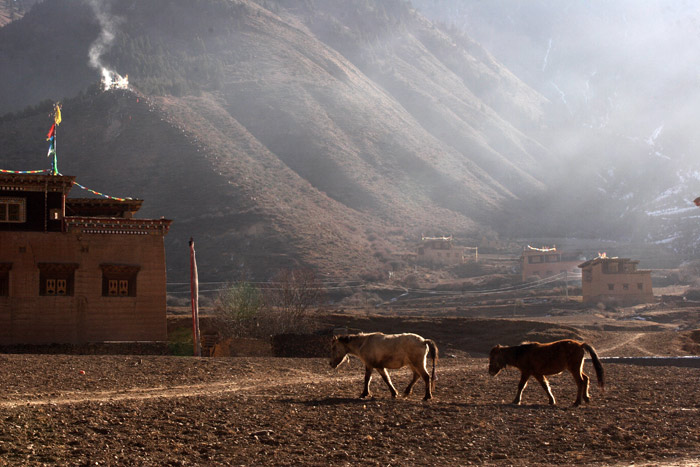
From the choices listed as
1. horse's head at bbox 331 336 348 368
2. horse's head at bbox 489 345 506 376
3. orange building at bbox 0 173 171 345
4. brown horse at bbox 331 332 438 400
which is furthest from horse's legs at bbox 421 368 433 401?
orange building at bbox 0 173 171 345

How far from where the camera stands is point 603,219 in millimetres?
152500

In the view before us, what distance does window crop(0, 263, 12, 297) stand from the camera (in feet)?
91.7

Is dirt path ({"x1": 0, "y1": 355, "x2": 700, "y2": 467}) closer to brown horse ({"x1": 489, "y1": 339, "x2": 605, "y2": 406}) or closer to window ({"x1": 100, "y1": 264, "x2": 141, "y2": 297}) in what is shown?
brown horse ({"x1": 489, "y1": 339, "x2": 605, "y2": 406})

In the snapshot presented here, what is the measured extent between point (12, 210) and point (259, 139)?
337ft

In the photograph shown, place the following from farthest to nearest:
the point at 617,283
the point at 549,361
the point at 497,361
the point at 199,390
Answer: the point at 617,283
the point at 199,390
the point at 497,361
the point at 549,361

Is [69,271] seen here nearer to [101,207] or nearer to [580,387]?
[101,207]

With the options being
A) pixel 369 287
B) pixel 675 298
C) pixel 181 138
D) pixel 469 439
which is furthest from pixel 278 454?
pixel 181 138

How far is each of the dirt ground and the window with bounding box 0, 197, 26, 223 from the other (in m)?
10.2

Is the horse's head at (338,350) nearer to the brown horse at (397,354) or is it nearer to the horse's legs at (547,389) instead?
the brown horse at (397,354)

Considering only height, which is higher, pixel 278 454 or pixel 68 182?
pixel 68 182

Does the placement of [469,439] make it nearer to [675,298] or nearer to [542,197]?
[675,298]

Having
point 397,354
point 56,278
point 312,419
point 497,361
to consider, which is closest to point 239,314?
point 56,278

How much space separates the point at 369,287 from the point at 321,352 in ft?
167

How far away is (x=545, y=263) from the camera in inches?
3516
